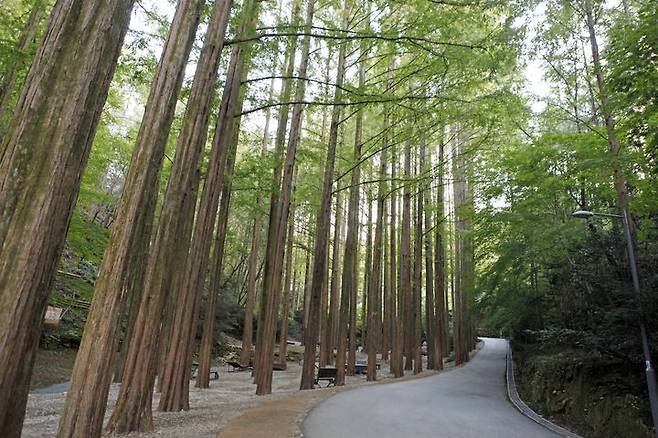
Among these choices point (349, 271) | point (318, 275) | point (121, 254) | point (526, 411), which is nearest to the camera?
point (121, 254)

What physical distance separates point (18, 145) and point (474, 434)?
24.9ft

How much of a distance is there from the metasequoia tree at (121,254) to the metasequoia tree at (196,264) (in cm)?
318

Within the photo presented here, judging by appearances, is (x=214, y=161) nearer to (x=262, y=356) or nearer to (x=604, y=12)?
(x=262, y=356)

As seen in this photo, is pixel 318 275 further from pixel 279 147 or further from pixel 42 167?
pixel 42 167

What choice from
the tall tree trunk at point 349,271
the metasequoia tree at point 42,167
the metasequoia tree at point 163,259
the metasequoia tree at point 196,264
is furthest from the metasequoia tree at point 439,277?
the metasequoia tree at point 42,167

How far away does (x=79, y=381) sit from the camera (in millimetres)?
4309

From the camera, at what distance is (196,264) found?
8.66 meters

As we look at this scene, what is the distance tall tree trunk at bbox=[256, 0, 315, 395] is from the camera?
10781 millimetres

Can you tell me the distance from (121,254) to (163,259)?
1728 millimetres

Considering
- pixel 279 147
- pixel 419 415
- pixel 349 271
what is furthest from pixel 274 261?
pixel 419 415

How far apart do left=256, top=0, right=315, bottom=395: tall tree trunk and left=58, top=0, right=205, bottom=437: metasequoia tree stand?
584 cm

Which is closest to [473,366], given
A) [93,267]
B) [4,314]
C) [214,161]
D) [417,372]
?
[417,372]

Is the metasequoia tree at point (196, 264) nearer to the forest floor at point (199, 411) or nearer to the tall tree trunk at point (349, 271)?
the forest floor at point (199, 411)

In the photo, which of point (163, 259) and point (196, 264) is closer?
point (163, 259)
